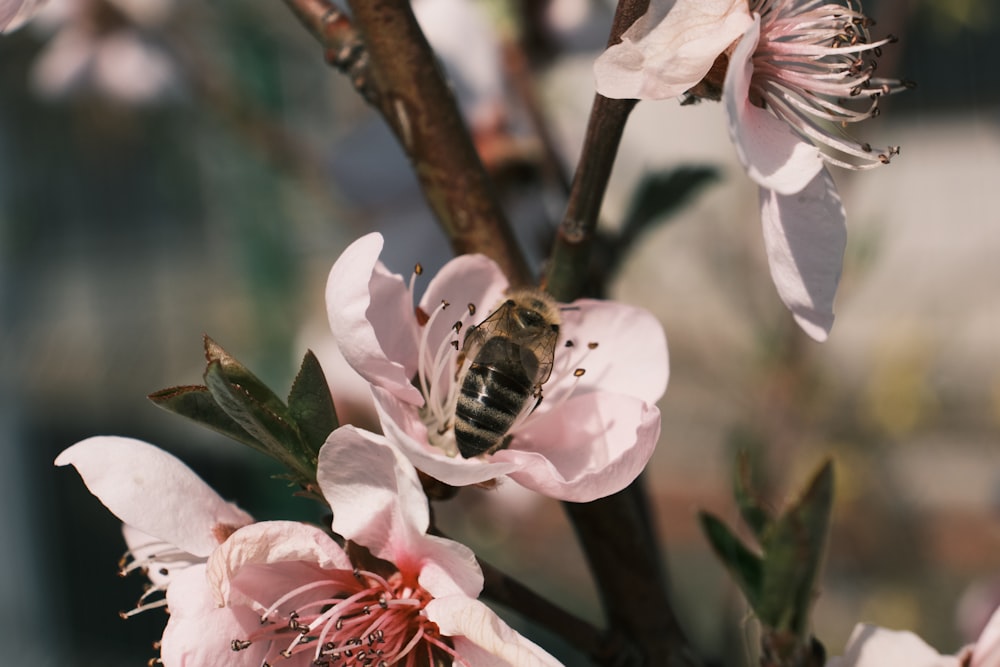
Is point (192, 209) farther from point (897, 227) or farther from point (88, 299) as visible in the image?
point (897, 227)

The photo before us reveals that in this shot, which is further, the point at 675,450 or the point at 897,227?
the point at 675,450

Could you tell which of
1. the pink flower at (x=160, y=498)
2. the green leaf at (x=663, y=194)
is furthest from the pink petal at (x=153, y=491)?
the green leaf at (x=663, y=194)

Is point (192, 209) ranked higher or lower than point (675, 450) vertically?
higher

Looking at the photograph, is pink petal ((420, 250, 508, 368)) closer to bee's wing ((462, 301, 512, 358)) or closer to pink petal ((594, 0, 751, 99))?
bee's wing ((462, 301, 512, 358))

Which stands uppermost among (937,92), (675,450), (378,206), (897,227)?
(378,206)

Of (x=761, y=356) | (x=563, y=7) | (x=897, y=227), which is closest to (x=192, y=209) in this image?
(x=897, y=227)

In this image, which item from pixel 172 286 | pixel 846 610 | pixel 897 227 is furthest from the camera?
pixel 172 286

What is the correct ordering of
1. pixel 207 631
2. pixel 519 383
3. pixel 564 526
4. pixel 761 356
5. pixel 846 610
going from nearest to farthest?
pixel 207 631
pixel 519 383
pixel 761 356
pixel 846 610
pixel 564 526

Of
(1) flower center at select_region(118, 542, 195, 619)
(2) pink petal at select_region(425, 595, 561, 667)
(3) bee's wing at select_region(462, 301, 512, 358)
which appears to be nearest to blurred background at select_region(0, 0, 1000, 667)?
(3) bee's wing at select_region(462, 301, 512, 358)
